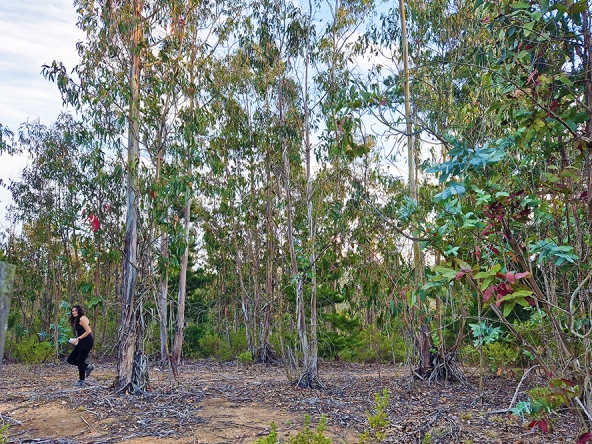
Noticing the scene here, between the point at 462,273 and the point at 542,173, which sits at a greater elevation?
the point at 542,173

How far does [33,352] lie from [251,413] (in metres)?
9.40

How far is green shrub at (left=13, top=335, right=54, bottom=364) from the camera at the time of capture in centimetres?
1291

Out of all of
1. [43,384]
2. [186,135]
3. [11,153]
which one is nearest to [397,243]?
[186,135]

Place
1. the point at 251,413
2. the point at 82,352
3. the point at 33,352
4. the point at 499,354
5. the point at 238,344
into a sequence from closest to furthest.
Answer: the point at 251,413 < the point at 82,352 < the point at 499,354 < the point at 33,352 < the point at 238,344

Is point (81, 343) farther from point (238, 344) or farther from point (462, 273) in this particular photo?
point (238, 344)

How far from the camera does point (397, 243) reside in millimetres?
9320

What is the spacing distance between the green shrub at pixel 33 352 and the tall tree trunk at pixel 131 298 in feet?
23.7

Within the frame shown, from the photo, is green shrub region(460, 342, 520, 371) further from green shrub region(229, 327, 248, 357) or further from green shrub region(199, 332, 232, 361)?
green shrub region(199, 332, 232, 361)

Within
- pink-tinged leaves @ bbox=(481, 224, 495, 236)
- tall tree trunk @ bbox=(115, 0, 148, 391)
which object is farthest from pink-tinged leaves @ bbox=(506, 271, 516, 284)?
tall tree trunk @ bbox=(115, 0, 148, 391)

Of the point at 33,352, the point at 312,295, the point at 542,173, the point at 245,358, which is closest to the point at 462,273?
the point at 542,173

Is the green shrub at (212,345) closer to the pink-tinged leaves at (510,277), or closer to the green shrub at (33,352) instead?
the green shrub at (33,352)

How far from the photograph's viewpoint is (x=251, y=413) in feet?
20.0

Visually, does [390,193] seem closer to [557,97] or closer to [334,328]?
[334,328]

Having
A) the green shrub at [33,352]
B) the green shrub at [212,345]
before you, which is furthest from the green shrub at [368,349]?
the green shrub at [33,352]
